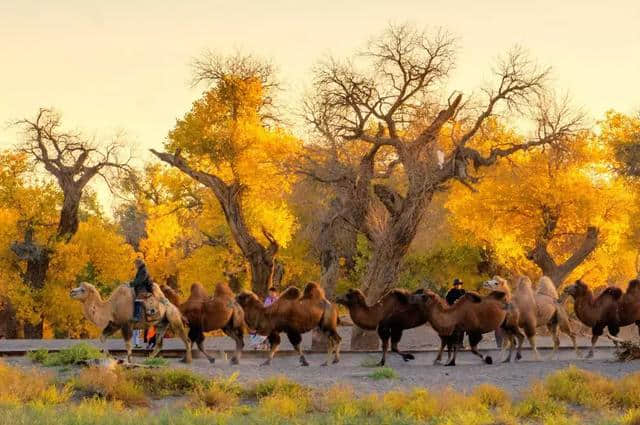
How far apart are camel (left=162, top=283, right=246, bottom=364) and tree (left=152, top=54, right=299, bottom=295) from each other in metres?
16.3

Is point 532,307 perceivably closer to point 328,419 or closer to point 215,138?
point 328,419

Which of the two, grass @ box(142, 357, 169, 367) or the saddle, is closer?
grass @ box(142, 357, 169, 367)

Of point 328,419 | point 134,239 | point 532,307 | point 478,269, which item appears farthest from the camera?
point 134,239

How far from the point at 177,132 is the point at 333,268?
34.4 ft

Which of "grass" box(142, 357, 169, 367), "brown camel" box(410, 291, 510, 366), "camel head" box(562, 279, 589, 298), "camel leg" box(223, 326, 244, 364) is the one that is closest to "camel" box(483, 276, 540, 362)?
"brown camel" box(410, 291, 510, 366)

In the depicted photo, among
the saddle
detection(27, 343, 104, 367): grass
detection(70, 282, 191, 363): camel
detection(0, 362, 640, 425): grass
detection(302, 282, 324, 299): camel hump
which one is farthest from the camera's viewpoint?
detection(302, 282, 324, 299): camel hump

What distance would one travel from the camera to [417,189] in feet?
114

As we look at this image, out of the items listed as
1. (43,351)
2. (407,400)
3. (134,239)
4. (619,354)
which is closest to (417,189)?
(619,354)

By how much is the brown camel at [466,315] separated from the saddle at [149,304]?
646 cm

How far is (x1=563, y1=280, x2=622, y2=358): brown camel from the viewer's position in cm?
2841

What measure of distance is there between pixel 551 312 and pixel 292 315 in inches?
276

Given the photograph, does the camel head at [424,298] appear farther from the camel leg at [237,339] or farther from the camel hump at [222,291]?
the camel hump at [222,291]

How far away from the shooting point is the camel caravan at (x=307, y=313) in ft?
83.8

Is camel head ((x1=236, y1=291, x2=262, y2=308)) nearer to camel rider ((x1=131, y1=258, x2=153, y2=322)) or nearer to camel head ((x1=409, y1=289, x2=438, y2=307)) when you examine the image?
camel rider ((x1=131, y1=258, x2=153, y2=322))
